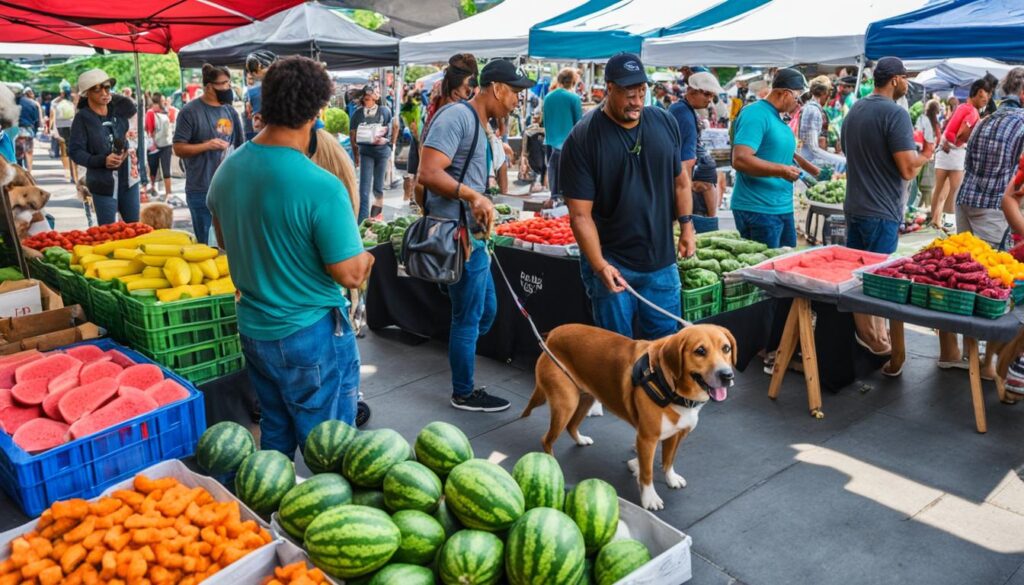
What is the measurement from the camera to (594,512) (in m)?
2.68

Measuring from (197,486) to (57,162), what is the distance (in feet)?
86.4

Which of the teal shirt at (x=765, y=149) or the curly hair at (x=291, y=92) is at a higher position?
the curly hair at (x=291, y=92)

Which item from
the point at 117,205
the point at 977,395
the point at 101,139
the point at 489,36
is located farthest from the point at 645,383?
the point at 489,36

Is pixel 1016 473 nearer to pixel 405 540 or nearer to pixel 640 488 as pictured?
pixel 640 488

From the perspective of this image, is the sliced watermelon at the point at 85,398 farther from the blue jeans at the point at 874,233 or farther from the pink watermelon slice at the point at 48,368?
the blue jeans at the point at 874,233

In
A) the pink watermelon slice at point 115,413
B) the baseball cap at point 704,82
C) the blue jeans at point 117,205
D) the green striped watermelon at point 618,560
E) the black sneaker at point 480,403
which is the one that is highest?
the baseball cap at point 704,82

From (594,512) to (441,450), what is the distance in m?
0.58

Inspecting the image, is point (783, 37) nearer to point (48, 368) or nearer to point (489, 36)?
point (489, 36)

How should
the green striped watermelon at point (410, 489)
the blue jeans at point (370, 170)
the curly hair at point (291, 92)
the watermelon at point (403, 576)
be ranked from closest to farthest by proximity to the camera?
the watermelon at point (403, 576)
the green striped watermelon at point (410, 489)
the curly hair at point (291, 92)
the blue jeans at point (370, 170)

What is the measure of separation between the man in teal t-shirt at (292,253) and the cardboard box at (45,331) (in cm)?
185

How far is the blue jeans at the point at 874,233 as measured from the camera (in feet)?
20.3

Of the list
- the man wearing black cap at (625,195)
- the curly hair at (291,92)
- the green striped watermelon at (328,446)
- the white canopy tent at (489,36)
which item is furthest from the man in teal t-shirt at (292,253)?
the white canopy tent at (489,36)

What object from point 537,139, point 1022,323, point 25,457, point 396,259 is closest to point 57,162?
point 537,139

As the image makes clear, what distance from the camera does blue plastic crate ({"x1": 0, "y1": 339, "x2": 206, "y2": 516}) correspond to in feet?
10.8
